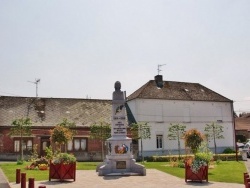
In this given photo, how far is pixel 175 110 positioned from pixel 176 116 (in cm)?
77

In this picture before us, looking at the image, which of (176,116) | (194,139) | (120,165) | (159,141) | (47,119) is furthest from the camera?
(176,116)

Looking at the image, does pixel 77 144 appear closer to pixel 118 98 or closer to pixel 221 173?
pixel 118 98

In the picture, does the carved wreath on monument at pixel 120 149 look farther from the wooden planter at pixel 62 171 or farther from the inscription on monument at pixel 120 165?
the wooden planter at pixel 62 171

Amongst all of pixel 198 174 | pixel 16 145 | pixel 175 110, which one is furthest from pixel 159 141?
pixel 198 174

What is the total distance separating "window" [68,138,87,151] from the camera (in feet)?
113

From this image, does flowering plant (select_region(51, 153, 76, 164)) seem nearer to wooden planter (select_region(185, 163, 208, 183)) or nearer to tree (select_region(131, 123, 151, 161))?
wooden planter (select_region(185, 163, 208, 183))

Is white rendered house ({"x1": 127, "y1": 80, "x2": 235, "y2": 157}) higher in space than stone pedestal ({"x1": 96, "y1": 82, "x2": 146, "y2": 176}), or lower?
higher

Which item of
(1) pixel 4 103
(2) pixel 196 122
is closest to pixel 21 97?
(1) pixel 4 103

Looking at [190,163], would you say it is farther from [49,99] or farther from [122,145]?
[49,99]

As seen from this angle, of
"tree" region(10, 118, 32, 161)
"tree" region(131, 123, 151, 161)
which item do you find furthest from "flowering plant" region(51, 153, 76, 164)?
"tree" region(131, 123, 151, 161)

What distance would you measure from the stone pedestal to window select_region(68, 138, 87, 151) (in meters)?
16.8

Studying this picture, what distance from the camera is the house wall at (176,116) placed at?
37375 millimetres

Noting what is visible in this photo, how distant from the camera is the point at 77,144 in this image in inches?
1377

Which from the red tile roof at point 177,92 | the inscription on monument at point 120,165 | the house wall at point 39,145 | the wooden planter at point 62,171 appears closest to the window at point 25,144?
the house wall at point 39,145
